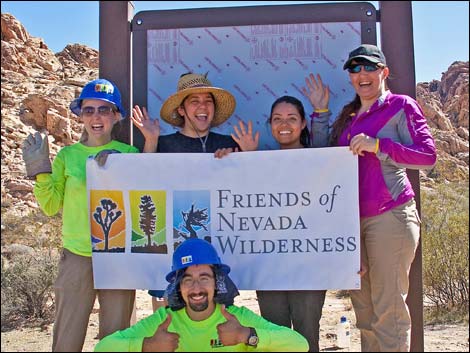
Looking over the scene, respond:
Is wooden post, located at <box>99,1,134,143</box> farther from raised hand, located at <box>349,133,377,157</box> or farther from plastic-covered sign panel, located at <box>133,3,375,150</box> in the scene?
raised hand, located at <box>349,133,377,157</box>

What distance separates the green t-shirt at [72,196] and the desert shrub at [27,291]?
5758mm

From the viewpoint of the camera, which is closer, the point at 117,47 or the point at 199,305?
the point at 199,305

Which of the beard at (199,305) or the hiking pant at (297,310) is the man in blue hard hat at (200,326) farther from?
the hiking pant at (297,310)

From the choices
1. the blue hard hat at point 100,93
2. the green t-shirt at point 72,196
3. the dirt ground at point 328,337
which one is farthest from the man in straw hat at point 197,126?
the dirt ground at point 328,337

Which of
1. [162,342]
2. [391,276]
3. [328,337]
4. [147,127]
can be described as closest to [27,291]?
[328,337]

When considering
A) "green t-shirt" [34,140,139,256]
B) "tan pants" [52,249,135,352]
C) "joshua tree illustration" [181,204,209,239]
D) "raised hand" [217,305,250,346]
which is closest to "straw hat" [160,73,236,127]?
"green t-shirt" [34,140,139,256]

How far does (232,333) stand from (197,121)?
5.38 ft

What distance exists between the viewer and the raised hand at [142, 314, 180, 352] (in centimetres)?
314

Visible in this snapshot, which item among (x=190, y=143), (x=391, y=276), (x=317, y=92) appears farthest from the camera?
(x=317, y=92)

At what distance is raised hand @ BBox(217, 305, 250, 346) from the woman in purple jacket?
2.94ft

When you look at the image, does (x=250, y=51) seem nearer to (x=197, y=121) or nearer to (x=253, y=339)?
(x=197, y=121)

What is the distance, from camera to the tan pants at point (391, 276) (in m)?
3.42

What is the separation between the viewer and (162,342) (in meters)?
3.14

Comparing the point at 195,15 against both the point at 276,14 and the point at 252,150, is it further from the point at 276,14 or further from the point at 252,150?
the point at 252,150
